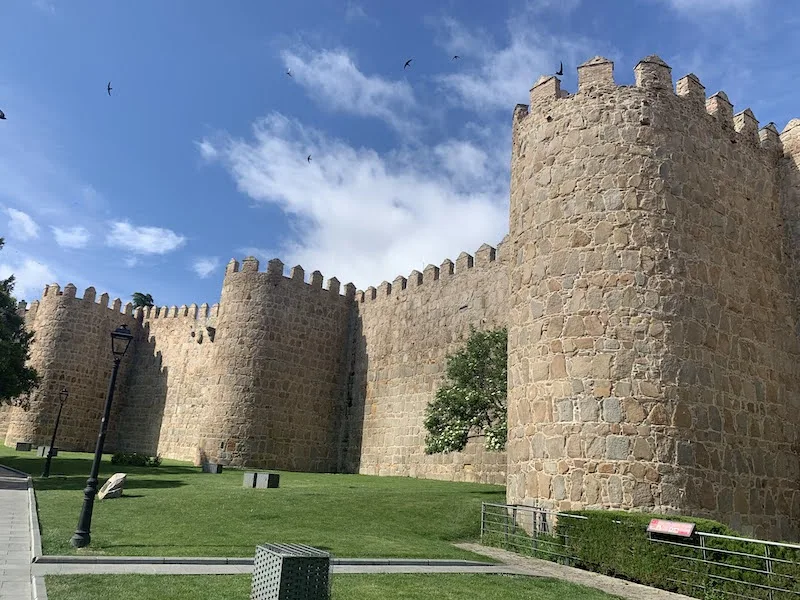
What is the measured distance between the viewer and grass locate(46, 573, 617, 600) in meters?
6.54

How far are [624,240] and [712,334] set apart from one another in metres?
2.46

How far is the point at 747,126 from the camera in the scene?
1428cm

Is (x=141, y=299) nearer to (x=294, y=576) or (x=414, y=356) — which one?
(x=414, y=356)

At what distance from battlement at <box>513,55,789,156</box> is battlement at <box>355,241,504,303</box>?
403 inches

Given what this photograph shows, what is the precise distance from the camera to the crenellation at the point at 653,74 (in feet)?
43.0

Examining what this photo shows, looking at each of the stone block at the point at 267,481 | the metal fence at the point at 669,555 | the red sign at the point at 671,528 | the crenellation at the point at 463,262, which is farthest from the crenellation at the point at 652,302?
the crenellation at the point at 463,262

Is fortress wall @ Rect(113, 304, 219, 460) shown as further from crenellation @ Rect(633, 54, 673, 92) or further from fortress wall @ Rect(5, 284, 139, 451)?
crenellation @ Rect(633, 54, 673, 92)

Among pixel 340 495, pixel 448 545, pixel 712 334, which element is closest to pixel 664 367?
pixel 712 334

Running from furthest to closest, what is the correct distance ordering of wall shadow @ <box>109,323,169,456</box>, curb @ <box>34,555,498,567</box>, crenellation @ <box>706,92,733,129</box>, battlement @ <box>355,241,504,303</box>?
wall shadow @ <box>109,323,169,456</box> → battlement @ <box>355,241,504,303</box> → crenellation @ <box>706,92,733,129</box> → curb @ <box>34,555,498,567</box>

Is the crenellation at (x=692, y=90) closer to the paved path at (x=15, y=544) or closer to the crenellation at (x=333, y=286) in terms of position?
the paved path at (x=15, y=544)

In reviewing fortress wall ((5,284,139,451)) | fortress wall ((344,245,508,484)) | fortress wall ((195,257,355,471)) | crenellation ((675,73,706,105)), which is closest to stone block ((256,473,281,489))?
fortress wall ((344,245,508,484))

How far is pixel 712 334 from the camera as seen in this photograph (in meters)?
11.8

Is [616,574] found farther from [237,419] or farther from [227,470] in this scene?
[237,419]

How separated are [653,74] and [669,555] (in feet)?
31.9
